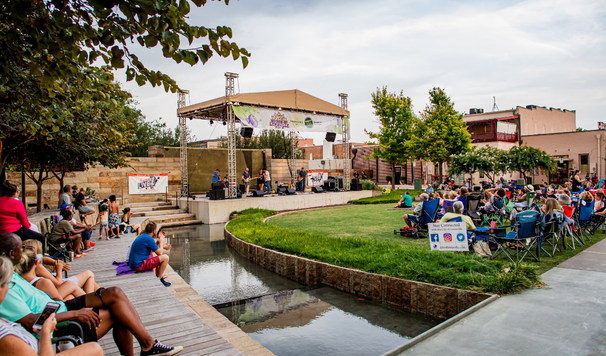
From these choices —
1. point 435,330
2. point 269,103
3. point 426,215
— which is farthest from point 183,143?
point 435,330

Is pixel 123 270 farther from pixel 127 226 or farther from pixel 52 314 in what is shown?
pixel 127 226

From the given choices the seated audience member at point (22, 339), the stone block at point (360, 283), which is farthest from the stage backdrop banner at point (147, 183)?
the seated audience member at point (22, 339)

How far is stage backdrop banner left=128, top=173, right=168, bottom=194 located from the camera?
17.7 m

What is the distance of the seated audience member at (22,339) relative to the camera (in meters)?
2.10

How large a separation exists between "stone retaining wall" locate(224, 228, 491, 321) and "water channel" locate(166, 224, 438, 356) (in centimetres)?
14

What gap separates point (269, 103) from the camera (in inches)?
686

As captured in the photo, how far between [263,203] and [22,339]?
15.3 metres

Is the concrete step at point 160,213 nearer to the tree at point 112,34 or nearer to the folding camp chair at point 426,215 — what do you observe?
the folding camp chair at point 426,215

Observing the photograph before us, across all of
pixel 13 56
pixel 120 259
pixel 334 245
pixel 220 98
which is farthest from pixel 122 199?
pixel 13 56

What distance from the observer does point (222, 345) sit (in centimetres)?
348

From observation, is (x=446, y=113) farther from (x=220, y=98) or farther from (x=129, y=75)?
(x=129, y=75)

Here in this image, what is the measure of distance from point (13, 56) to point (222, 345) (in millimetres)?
3445

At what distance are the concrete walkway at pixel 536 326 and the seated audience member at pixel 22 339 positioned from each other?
2.45 m

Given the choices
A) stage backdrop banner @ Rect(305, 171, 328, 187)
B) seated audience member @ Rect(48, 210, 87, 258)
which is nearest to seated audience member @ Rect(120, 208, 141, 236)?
seated audience member @ Rect(48, 210, 87, 258)
